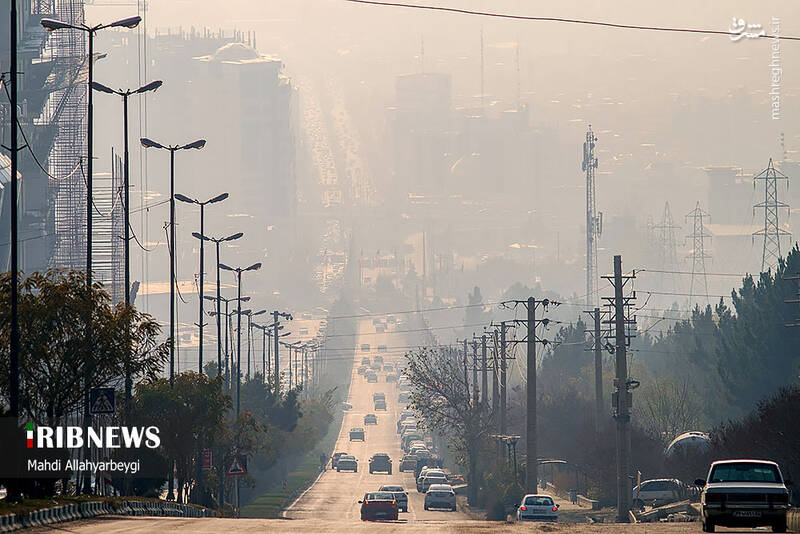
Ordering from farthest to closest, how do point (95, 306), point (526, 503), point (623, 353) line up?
point (623, 353), point (526, 503), point (95, 306)

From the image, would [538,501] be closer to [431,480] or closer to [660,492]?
[660,492]

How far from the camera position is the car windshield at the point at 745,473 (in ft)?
106

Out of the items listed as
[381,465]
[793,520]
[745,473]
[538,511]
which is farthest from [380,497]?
[381,465]

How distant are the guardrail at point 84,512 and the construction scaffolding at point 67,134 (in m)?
93.4

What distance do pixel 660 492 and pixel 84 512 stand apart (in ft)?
158

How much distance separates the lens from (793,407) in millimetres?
64000

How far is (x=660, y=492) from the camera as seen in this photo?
78000 mm

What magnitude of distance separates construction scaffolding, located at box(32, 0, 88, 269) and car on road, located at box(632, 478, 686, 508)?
249ft

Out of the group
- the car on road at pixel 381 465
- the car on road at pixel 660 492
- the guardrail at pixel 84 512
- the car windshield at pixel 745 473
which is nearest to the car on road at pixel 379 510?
the guardrail at pixel 84 512

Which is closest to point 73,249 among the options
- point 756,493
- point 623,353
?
point 623,353

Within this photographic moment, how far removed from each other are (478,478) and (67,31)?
7447 cm

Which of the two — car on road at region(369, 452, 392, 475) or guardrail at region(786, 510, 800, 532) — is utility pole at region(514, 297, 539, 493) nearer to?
guardrail at region(786, 510, 800, 532)

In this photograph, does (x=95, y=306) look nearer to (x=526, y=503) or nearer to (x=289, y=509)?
(x=526, y=503)

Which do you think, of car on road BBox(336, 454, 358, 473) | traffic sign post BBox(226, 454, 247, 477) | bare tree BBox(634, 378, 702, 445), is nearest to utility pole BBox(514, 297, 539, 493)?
traffic sign post BBox(226, 454, 247, 477)
